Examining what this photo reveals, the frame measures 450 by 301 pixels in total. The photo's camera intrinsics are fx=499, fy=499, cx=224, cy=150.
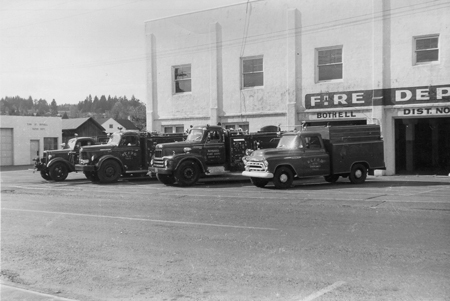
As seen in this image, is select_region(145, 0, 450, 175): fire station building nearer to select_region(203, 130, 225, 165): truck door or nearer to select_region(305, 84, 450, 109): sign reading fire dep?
select_region(305, 84, 450, 109): sign reading fire dep

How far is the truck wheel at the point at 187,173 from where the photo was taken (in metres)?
19.2

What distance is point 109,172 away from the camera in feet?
71.5

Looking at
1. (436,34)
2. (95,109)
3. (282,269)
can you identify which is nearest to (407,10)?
(436,34)

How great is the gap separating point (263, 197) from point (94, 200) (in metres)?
5.13

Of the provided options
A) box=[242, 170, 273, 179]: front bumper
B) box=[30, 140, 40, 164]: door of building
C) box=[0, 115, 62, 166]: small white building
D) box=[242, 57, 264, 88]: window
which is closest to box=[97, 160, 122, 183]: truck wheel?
box=[242, 170, 273, 179]: front bumper

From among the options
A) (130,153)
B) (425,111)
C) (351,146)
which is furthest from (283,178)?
(425,111)

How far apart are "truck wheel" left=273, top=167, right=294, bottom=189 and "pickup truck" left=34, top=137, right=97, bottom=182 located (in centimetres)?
1106

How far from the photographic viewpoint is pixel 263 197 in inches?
582

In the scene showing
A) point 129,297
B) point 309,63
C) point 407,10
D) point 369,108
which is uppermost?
point 407,10

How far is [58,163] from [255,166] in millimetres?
10911

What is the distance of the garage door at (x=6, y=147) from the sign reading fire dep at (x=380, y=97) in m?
30.5

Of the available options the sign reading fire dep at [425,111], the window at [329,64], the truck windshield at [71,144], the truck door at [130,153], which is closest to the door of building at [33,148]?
the truck windshield at [71,144]

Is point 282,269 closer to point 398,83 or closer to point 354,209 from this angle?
point 354,209

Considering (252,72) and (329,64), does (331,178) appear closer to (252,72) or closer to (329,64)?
(329,64)
